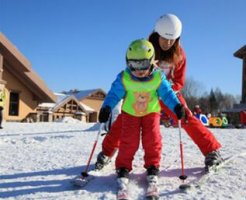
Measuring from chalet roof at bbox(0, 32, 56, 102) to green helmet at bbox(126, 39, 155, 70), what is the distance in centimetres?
1546

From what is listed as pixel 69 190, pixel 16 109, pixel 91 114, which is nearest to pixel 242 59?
pixel 16 109

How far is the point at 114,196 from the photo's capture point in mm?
3445

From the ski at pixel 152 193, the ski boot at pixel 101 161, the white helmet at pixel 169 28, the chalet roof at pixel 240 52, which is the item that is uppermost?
the chalet roof at pixel 240 52

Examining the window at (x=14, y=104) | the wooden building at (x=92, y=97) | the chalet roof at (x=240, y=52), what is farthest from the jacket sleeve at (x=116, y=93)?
the wooden building at (x=92, y=97)

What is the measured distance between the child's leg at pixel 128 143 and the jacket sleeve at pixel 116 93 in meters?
0.24

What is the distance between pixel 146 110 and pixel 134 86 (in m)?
0.27

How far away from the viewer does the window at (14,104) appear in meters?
A: 22.1

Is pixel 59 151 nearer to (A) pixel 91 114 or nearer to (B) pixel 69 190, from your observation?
(B) pixel 69 190

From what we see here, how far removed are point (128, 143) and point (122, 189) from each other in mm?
580

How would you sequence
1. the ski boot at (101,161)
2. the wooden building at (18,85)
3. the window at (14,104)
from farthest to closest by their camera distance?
the window at (14,104) < the wooden building at (18,85) < the ski boot at (101,161)

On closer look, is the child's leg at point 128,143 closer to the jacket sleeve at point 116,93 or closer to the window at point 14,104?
the jacket sleeve at point 116,93

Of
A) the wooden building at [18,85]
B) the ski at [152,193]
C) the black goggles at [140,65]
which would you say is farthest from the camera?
the wooden building at [18,85]

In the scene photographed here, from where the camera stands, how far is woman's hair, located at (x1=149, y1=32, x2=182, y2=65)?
4.73 meters

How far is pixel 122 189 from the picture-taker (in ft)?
11.4
